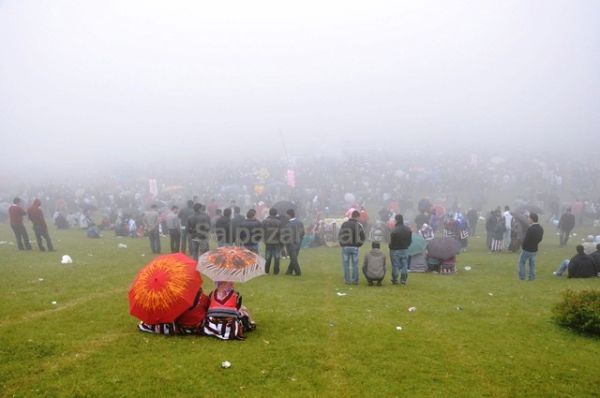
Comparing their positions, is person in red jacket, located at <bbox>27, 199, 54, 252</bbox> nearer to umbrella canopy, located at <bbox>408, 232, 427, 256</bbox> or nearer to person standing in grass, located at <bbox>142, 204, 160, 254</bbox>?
person standing in grass, located at <bbox>142, 204, 160, 254</bbox>

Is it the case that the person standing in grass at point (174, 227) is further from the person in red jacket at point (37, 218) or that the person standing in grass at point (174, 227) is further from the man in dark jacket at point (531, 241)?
the man in dark jacket at point (531, 241)

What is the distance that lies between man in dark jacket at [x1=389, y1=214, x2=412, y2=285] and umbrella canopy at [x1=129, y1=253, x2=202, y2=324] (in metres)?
6.50

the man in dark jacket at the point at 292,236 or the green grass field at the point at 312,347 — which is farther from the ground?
the man in dark jacket at the point at 292,236

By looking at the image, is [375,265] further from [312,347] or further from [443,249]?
[312,347]

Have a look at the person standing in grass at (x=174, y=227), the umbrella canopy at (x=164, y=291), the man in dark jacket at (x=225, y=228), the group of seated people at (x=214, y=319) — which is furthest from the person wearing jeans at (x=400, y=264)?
the person standing in grass at (x=174, y=227)

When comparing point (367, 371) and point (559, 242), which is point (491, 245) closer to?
point (559, 242)

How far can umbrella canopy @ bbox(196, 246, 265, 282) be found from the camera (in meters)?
7.00

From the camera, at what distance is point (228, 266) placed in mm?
7066

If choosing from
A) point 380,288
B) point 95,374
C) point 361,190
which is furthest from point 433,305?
point 361,190

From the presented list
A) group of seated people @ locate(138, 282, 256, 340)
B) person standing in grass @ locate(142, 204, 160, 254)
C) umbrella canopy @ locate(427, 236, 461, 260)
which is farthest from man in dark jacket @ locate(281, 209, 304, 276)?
group of seated people @ locate(138, 282, 256, 340)

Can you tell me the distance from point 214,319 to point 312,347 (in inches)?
63.2

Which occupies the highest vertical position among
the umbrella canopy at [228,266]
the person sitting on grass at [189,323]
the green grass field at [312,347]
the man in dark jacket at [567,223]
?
the umbrella canopy at [228,266]

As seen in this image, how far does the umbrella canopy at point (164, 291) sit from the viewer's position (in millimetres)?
6621

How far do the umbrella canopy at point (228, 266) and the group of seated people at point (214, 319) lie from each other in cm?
22
